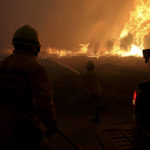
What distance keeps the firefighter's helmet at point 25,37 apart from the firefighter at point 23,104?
23 cm

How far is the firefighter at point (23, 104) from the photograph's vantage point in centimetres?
206

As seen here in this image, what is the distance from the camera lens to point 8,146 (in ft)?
6.71

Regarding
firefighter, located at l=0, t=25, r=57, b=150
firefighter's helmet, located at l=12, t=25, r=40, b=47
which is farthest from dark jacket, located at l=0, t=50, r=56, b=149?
firefighter's helmet, located at l=12, t=25, r=40, b=47

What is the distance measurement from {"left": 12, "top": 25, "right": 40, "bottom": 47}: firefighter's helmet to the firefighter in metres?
0.23

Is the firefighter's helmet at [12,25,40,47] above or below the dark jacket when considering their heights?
above

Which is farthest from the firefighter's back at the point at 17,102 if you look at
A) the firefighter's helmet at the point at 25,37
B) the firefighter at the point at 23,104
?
the firefighter's helmet at the point at 25,37

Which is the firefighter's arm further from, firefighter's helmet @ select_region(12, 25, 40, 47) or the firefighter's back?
firefighter's helmet @ select_region(12, 25, 40, 47)

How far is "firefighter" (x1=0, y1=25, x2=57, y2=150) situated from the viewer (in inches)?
81.3

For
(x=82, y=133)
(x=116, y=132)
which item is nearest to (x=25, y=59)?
(x=82, y=133)

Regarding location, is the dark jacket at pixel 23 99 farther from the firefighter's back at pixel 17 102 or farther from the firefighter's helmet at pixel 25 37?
the firefighter's helmet at pixel 25 37

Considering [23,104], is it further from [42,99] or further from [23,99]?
[42,99]

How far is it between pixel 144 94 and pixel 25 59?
9.85 feet

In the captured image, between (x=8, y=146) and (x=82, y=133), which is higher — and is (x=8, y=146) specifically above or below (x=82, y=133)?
above

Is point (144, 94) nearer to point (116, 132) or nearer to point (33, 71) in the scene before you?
point (116, 132)
